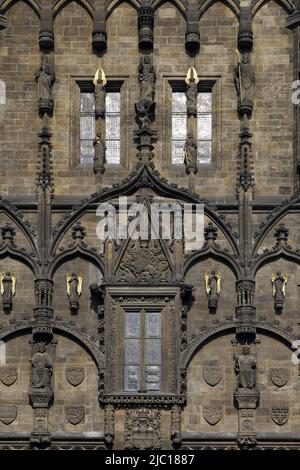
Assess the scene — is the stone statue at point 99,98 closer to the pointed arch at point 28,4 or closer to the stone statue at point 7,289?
the pointed arch at point 28,4

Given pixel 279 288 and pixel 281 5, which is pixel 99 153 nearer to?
pixel 279 288

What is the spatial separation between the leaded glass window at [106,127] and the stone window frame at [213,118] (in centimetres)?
94

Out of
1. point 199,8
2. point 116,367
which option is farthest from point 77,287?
point 199,8

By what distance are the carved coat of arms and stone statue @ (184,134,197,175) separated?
5.04 metres

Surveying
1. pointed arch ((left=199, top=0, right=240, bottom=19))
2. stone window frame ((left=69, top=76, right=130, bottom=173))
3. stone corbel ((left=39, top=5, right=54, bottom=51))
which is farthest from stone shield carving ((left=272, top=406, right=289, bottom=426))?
stone corbel ((left=39, top=5, right=54, bottom=51))

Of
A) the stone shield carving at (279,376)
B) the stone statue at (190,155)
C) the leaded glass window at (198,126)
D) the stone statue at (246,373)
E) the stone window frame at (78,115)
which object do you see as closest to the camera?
the stone statue at (246,373)

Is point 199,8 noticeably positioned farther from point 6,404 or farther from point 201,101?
point 6,404

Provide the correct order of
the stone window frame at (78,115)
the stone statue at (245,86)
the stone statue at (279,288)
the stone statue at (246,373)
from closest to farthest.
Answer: the stone statue at (246,373)
the stone statue at (279,288)
the stone statue at (245,86)
the stone window frame at (78,115)

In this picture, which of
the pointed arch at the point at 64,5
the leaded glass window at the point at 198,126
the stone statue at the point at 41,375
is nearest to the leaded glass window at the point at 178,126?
the leaded glass window at the point at 198,126

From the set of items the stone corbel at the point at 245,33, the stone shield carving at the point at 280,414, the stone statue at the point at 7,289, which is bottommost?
the stone shield carving at the point at 280,414

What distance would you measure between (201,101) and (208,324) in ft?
15.2

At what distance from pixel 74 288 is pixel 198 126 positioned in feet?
13.8

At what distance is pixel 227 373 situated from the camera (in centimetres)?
4981

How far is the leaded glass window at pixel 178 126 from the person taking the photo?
51.1m
